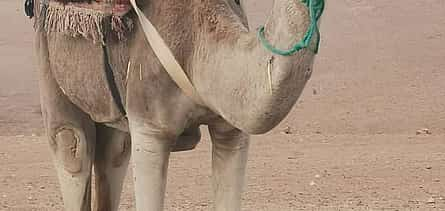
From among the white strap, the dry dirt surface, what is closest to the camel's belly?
the white strap

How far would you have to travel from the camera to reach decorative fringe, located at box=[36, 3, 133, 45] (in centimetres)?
455

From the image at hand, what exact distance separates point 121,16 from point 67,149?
90cm

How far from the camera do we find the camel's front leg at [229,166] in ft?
15.3

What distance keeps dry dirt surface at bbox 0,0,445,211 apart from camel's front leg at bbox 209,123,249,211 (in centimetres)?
272

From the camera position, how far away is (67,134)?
5.19 meters

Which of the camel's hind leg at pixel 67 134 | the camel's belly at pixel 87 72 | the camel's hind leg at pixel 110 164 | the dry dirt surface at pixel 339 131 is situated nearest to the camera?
the camel's belly at pixel 87 72

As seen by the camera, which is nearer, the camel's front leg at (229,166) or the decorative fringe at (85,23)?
the decorative fringe at (85,23)

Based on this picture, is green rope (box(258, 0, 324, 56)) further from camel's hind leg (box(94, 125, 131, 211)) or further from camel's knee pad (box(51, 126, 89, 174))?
camel's hind leg (box(94, 125, 131, 211))

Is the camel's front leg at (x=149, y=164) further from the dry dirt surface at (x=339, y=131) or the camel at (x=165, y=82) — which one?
the dry dirt surface at (x=339, y=131)

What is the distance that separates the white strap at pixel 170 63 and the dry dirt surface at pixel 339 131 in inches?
124

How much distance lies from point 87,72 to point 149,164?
0.50 metres

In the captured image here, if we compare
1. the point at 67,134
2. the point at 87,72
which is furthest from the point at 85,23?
the point at 67,134

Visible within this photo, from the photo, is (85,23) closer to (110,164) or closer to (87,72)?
(87,72)

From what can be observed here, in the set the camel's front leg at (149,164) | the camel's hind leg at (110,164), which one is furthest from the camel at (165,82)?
the camel's hind leg at (110,164)
